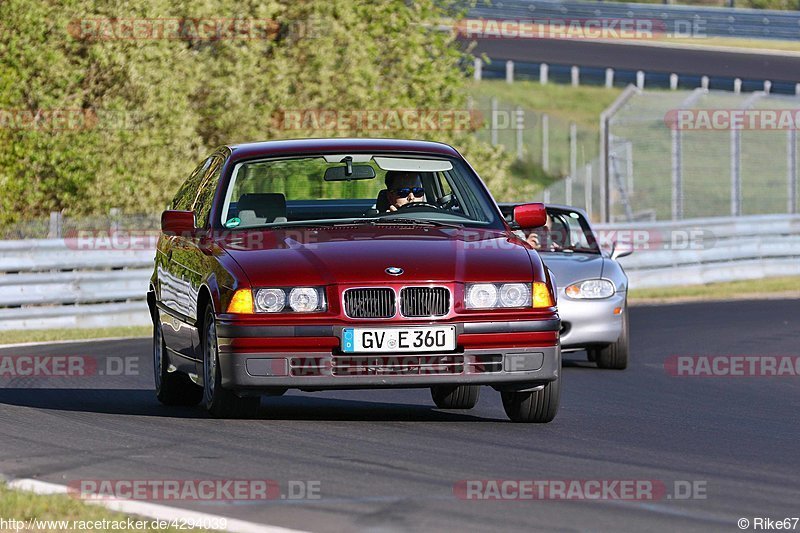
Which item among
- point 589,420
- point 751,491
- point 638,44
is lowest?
point 638,44

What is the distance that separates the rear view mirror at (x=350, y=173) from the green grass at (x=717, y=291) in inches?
606

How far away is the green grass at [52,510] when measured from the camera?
20.5ft

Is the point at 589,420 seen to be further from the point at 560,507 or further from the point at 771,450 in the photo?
the point at 560,507

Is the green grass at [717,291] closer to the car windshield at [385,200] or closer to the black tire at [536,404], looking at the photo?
the car windshield at [385,200]

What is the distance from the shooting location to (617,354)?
47.7 feet

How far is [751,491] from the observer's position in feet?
23.0

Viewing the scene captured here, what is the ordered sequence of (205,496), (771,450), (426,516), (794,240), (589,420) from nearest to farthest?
(426,516), (205,496), (771,450), (589,420), (794,240)

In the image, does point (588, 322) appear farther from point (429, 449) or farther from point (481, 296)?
point (429, 449)

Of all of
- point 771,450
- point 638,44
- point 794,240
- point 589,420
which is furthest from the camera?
point 638,44

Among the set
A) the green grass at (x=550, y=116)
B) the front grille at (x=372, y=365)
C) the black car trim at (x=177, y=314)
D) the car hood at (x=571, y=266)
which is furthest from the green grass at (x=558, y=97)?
the front grille at (x=372, y=365)

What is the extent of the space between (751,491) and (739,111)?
21937mm

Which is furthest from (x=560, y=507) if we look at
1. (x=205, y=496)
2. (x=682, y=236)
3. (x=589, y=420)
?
(x=682, y=236)

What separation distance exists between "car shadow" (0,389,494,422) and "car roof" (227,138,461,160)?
1582 mm

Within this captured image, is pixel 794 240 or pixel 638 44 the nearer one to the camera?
pixel 794 240
